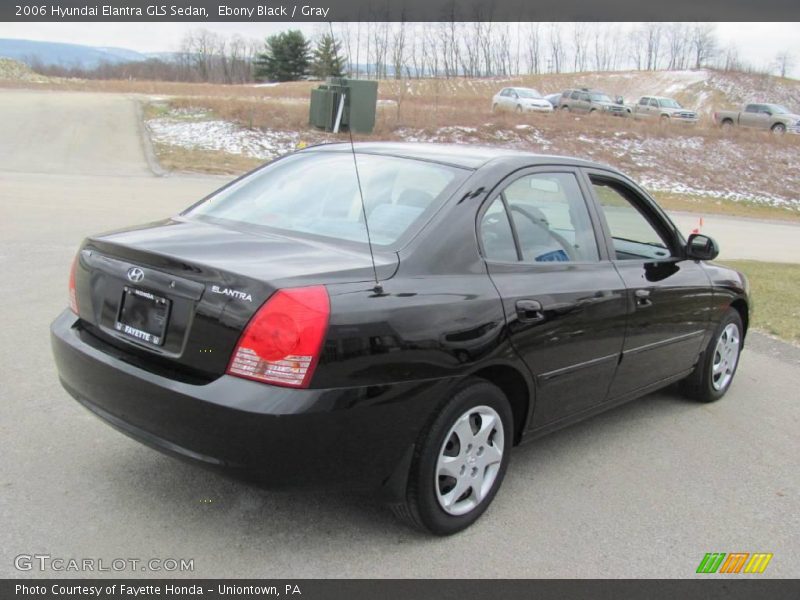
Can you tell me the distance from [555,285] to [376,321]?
120 cm

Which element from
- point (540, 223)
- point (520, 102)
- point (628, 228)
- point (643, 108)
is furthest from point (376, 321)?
point (643, 108)

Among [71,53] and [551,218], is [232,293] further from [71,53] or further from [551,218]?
[551,218]

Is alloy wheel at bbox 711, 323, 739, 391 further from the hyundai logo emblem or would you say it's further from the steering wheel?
the hyundai logo emblem

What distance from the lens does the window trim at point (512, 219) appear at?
3445 millimetres

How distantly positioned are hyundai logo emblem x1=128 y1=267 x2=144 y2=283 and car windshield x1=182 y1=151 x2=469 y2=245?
2.29 feet

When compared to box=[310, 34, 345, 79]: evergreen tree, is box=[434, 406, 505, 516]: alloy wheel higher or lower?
lower

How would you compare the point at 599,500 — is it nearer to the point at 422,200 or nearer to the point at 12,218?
the point at 422,200

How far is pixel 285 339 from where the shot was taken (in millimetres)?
2688

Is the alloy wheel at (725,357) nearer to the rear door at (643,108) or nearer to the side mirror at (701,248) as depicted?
the side mirror at (701,248)

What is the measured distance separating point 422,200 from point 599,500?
1.74 metres

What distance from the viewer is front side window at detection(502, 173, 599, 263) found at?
3.71m

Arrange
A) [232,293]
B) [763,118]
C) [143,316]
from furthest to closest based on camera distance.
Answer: [763,118]
[143,316]
[232,293]

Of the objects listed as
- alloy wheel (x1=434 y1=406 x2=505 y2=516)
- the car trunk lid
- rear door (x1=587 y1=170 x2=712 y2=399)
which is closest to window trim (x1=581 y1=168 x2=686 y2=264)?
rear door (x1=587 y1=170 x2=712 y2=399)

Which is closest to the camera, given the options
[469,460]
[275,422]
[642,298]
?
[275,422]
